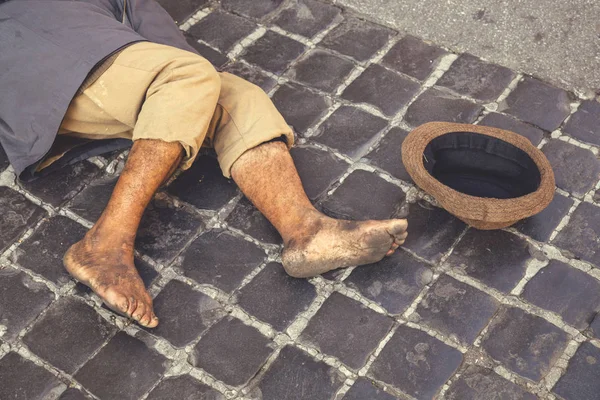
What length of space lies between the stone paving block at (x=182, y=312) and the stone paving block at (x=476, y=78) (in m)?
1.73

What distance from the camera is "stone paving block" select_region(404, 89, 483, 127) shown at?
149 inches

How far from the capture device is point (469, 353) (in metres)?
2.91

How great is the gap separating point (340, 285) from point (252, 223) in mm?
508

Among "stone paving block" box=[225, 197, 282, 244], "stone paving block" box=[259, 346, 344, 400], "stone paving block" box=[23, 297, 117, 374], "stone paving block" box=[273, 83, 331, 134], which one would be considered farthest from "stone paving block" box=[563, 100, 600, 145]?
"stone paving block" box=[23, 297, 117, 374]

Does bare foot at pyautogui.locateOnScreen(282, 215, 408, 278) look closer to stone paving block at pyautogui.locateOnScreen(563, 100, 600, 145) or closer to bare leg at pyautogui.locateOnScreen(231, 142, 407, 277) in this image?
bare leg at pyautogui.locateOnScreen(231, 142, 407, 277)

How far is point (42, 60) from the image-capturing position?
3182mm

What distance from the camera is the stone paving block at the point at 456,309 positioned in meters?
2.98

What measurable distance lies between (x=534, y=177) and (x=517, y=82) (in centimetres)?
92

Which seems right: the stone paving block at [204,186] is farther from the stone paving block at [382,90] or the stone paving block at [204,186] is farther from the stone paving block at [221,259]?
the stone paving block at [382,90]

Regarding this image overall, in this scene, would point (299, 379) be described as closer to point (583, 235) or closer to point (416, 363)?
point (416, 363)

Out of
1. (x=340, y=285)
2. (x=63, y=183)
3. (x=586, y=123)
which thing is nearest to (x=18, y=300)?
(x=63, y=183)

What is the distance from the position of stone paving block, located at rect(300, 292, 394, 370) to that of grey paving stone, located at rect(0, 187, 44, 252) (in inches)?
53.2

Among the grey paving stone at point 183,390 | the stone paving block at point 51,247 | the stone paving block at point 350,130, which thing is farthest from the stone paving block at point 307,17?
the grey paving stone at point 183,390

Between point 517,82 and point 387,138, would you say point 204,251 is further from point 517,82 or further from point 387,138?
point 517,82
